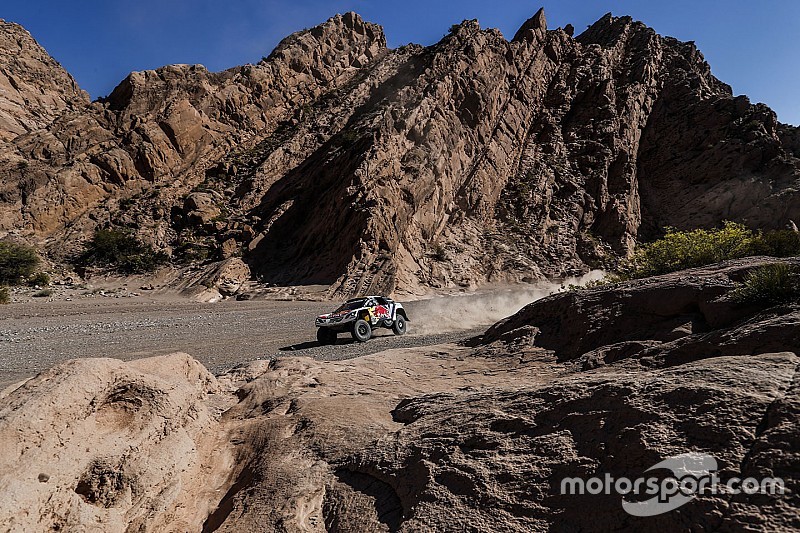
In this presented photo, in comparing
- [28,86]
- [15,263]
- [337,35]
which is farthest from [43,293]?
[337,35]

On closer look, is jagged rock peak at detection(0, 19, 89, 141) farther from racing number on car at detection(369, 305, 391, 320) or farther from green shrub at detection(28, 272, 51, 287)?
racing number on car at detection(369, 305, 391, 320)

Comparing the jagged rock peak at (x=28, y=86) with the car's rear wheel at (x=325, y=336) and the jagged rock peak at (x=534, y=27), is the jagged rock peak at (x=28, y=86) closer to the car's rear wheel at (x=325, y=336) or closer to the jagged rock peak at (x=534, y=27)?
the car's rear wheel at (x=325, y=336)

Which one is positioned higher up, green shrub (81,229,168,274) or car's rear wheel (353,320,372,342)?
green shrub (81,229,168,274)

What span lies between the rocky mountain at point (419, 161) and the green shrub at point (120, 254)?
1765mm

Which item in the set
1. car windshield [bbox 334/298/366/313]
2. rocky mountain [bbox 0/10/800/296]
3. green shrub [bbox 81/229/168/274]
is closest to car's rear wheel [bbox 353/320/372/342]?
car windshield [bbox 334/298/366/313]

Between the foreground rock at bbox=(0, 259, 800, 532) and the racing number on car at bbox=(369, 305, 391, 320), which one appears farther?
the racing number on car at bbox=(369, 305, 391, 320)

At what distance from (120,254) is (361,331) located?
28866mm

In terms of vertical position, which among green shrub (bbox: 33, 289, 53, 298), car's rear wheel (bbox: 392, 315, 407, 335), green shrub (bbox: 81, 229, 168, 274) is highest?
green shrub (bbox: 81, 229, 168, 274)

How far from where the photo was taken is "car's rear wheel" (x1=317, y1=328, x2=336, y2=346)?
14504 mm

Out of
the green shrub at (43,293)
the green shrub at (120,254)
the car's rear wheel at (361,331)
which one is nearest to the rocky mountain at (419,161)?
the green shrub at (120,254)

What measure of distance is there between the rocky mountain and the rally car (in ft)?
45.0

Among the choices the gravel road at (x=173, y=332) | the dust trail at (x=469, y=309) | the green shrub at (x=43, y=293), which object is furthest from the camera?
the green shrub at (x=43, y=293)

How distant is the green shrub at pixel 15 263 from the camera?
28812 millimetres

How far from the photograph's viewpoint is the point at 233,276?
32.0m
